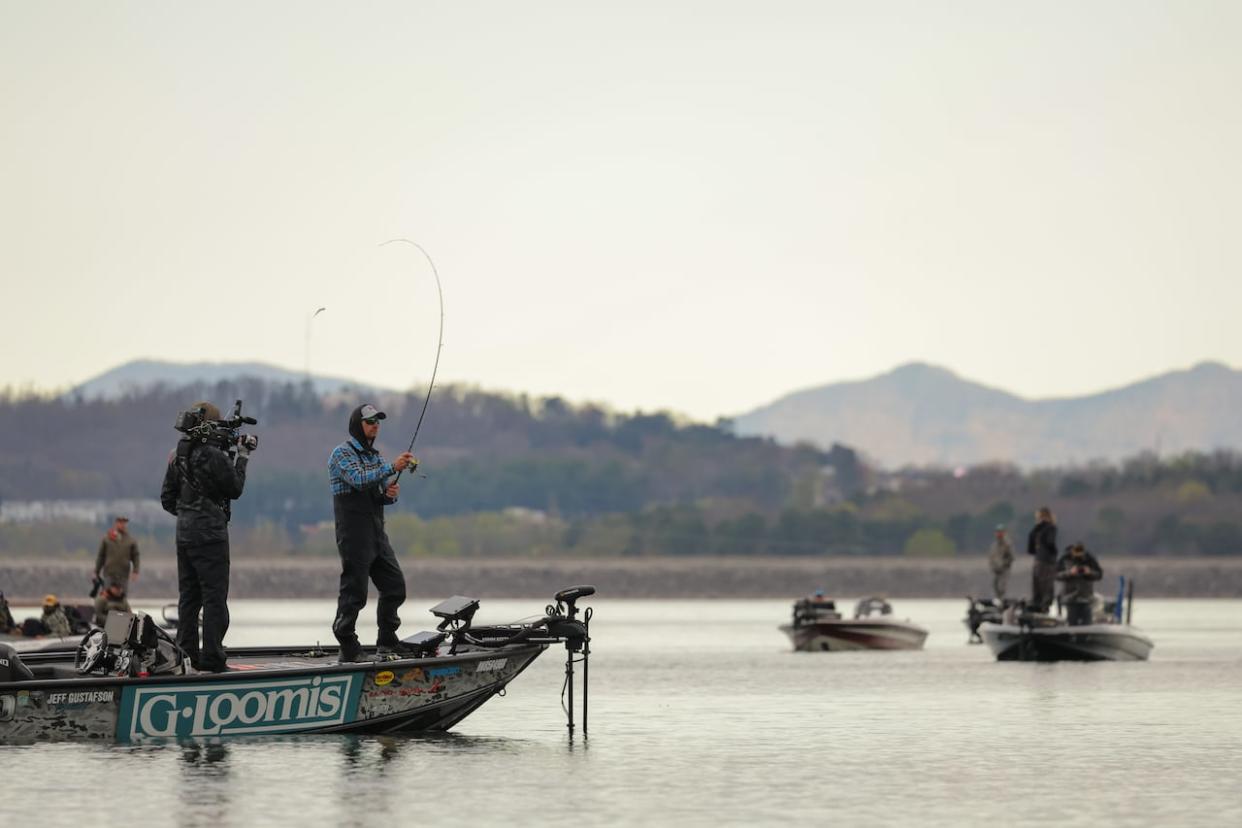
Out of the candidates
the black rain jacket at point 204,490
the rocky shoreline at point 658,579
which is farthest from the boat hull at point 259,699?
the rocky shoreline at point 658,579

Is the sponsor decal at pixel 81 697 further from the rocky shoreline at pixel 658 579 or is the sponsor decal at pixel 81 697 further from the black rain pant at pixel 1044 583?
the rocky shoreline at pixel 658 579

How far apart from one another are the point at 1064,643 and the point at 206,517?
61.7 ft

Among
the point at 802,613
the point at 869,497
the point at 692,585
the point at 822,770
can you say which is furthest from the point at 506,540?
the point at 822,770

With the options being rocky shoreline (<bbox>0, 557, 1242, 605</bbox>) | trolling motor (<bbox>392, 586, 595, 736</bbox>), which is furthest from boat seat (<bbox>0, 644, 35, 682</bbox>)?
rocky shoreline (<bbox>0, 557, 1242, 605</bbox>)

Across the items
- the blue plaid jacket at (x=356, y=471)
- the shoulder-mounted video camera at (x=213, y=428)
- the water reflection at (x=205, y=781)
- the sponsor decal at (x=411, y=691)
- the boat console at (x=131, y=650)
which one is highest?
the shoulder-mounted video camera at (x=213, y=428)

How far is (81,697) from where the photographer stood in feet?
55.1

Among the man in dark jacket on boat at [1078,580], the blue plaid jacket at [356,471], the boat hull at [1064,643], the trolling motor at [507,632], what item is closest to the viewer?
the blue plaid jacket at [356,471]

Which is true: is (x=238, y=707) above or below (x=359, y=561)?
below

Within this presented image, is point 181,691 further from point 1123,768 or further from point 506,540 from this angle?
point 506,540

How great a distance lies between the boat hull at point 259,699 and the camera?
55.1 feet

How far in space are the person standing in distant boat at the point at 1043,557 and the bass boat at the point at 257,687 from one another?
17.7 meters

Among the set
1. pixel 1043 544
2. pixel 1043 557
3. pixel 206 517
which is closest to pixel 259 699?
pixel 206 517

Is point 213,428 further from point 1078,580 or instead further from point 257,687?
point 1078,580

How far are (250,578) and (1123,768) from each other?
103 metres
